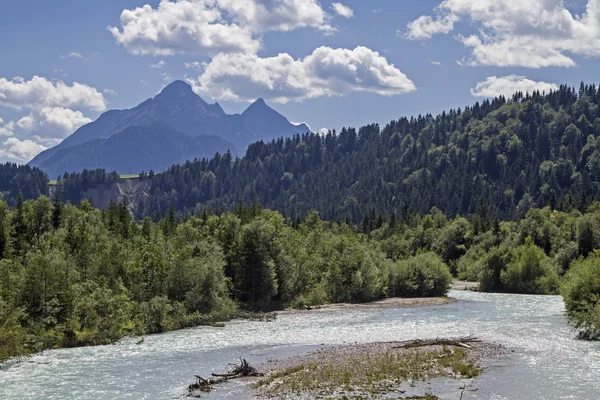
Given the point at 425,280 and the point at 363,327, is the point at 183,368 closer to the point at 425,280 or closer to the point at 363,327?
the point at 363,327

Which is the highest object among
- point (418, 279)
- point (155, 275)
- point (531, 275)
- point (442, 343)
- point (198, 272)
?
point (198, 272)

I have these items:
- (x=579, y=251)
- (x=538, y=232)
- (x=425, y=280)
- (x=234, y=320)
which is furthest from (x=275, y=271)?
(x=538, y=232)

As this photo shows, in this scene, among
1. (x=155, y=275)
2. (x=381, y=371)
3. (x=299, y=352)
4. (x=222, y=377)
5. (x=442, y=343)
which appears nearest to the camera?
(x=381, y=371)

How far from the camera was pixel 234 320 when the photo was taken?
77.9m

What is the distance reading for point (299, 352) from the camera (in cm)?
5288

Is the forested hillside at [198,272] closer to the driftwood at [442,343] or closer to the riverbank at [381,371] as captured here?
the driftwood at [442,343]

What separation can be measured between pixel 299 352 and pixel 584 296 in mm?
28746

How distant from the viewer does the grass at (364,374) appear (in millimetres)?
37312

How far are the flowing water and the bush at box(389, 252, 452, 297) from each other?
24.7 m

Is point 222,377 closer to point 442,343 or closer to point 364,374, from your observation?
point 364,374

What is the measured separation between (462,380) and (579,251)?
93707 mm

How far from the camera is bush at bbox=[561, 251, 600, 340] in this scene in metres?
55.2

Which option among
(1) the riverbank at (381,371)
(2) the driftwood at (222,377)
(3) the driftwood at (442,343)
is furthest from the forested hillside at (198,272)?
(2) the driftwood at (222,377)

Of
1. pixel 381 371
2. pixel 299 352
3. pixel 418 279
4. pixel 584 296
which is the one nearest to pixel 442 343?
pixel 299 352
